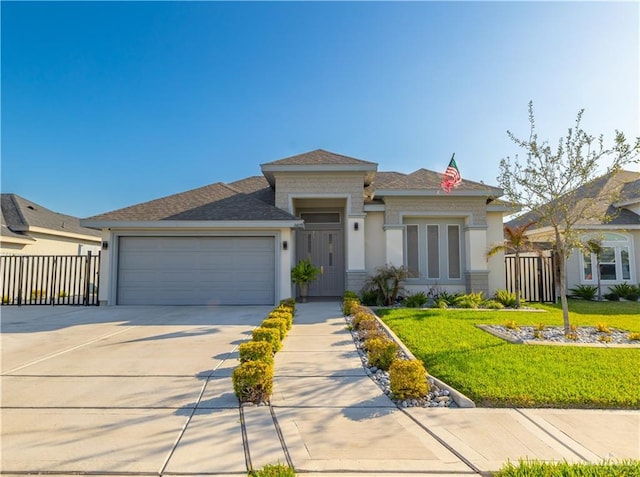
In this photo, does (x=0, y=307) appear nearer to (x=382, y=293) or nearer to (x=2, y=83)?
(x=2, y=83)

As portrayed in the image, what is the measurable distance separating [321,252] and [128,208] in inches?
276

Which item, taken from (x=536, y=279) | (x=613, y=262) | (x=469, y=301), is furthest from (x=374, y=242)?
(x=613, y=262)

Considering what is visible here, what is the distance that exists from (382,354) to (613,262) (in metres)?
15.1

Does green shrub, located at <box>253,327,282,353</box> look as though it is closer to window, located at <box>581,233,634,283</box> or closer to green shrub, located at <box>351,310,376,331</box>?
green shrub, located at <box>351,310,376,331</box>

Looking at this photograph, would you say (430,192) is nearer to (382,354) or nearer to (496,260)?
(496,260)

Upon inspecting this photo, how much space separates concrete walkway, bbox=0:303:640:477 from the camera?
279 centimetres

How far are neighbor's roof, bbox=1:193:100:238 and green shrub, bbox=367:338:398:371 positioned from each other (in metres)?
16.5

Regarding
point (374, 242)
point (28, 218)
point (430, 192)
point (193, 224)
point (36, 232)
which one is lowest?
point (374, 242)

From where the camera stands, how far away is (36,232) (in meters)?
16.7

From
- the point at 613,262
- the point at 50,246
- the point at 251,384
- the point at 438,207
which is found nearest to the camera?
the point at 251,384

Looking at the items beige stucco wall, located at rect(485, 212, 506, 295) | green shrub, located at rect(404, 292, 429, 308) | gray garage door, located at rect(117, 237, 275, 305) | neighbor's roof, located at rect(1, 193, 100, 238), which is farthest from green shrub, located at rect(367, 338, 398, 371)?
neighbor's roof, located at rect(1, 193, 100, 238)

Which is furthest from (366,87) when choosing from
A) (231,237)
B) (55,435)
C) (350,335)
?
(55,435)

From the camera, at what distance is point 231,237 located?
38.8 ft

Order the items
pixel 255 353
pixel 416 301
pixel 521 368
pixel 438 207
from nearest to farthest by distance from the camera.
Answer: pixel 255 353
pixel 521 368
pixel 416 301
pixel 438 207
